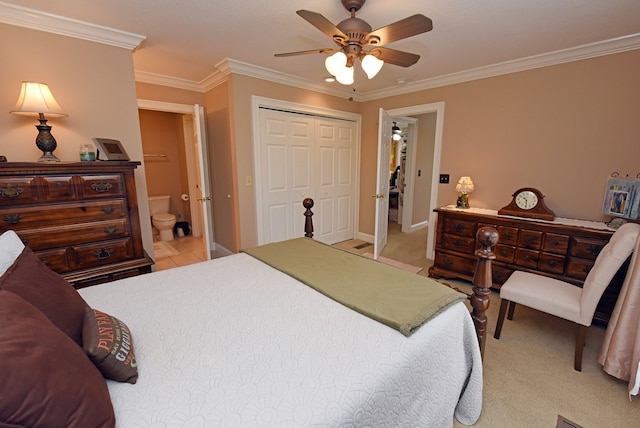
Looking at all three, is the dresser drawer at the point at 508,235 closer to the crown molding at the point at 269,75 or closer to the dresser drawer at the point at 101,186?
the crown molding at the point at 269,75

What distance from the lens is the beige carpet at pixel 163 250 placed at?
412 centimetres

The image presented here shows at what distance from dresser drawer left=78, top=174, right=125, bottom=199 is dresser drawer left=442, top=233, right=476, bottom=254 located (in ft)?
10.4

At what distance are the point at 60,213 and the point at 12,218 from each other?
Answer: 8.8 inches

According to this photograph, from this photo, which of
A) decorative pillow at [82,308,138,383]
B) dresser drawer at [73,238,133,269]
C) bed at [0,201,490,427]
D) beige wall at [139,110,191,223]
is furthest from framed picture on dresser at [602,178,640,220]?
beige wall at [139,110,191,223]

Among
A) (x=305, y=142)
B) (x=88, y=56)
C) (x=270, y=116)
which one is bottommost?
(x=305, y=142)

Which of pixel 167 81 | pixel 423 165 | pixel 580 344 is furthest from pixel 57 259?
pixel 423 165

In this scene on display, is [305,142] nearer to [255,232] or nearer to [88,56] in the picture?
[255,232]

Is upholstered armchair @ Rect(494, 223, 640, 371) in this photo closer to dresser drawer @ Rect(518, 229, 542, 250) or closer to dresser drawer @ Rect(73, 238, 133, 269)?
dresser drawer @ Rect(518, 229, 542, 250)

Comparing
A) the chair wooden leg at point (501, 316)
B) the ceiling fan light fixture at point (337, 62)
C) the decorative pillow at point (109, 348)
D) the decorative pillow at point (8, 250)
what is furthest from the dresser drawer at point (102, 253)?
the chair wooden leg at point (501, 316)

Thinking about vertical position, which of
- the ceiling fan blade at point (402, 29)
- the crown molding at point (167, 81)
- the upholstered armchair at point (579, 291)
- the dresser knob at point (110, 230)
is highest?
the crown molding at point (167, 81)

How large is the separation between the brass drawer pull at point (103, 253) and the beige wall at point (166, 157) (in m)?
3.03

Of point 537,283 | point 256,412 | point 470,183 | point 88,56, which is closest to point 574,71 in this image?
point 470,183

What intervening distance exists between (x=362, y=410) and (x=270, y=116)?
10.9 feet

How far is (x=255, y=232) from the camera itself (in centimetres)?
360
